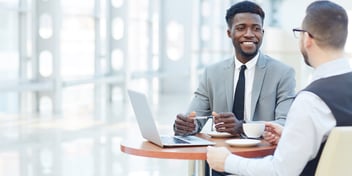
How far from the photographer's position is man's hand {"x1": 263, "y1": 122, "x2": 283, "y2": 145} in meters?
2.21

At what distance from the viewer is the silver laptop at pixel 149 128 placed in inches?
84.0

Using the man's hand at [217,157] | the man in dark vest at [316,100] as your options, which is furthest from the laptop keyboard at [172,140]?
the man in dark vest at [316,100]

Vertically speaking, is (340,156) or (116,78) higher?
(340,156)

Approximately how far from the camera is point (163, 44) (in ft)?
46.9

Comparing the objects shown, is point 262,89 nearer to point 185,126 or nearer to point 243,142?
point 185,126

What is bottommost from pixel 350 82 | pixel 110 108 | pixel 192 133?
pixel 110 108

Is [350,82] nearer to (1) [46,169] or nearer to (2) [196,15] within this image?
(1) [46,169]

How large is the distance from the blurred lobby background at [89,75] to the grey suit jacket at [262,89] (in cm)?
19

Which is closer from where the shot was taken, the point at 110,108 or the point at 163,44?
the point at 110,108

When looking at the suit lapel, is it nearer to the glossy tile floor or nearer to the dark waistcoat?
the dark waistcoat

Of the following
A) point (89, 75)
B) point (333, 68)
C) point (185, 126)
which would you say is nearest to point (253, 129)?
point (185, 126)

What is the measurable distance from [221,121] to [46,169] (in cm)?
269

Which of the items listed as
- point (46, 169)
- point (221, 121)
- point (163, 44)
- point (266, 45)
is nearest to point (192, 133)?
point (221, 121)

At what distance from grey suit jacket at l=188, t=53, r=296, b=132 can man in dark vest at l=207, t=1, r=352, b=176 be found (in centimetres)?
79
